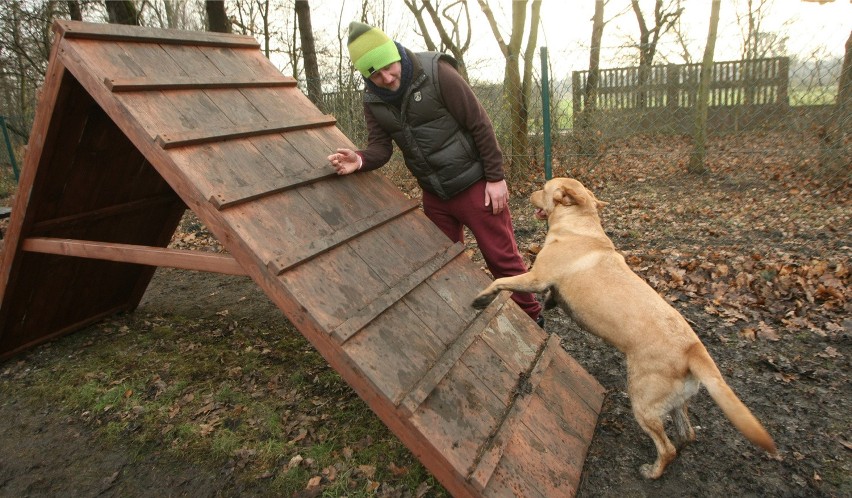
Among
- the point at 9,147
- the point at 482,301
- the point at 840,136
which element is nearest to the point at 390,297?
the point at 482,301

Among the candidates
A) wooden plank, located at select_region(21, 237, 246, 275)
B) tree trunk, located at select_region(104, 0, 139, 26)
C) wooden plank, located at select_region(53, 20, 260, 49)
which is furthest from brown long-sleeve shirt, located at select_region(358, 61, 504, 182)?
tree trunk, located at select_region(104, 0, 139, 26)

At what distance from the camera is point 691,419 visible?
3.13m

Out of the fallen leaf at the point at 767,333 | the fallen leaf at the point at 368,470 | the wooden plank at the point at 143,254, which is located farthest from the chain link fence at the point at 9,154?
the fallen leaf at the point at 767,333

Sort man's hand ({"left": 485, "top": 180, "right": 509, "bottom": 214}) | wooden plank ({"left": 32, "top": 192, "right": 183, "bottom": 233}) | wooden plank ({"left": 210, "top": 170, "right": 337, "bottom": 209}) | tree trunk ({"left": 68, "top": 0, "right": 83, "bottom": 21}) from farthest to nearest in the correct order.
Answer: tree trunk ({"left": 68, "top": 0, "right": 83, "bottom": 21}) < wooden plank ({"left": 32, "top": 192, "right": 183, "bottom": 233}) < man's hand ({"left": 485, "top": 180, "right": 509, "bottom": 214}) < wooden plank ({"left": 210, "top": 170, "right": 337, "bottom": 209})

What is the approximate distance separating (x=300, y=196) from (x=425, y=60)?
1220mm

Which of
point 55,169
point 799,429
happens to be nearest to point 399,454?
point 799,429

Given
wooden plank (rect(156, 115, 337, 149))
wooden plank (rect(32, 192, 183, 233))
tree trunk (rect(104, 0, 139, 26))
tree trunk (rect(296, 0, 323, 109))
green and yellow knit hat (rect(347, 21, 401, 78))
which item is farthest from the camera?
tree trunk (rect(296, 0, 323, 109))

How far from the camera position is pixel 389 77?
3.16m

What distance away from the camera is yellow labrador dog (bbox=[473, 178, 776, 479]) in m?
2.50

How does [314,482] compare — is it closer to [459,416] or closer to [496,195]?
[459,416]

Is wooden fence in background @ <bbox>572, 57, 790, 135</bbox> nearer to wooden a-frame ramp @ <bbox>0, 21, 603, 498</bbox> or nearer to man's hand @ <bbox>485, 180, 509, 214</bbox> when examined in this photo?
man's hand @ <bbox>485, 180, 509, 214</bbox>

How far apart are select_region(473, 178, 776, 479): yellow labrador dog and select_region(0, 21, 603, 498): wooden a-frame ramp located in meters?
0.37

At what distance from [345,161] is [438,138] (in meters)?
0.66

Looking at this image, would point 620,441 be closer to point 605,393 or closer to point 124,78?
point 605,393
